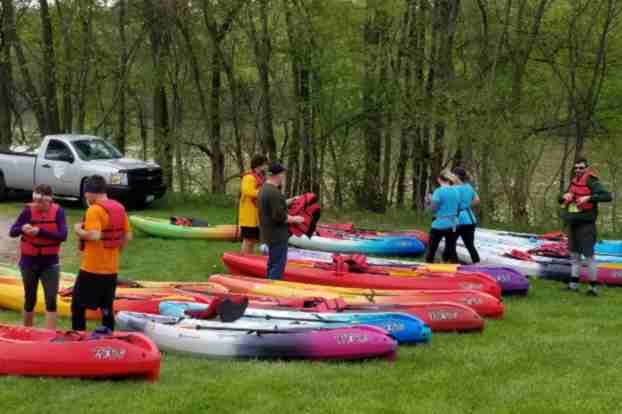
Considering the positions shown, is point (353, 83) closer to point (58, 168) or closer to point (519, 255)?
point (58, 168)

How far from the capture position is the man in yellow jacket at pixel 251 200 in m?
10.6

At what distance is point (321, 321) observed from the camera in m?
7.91

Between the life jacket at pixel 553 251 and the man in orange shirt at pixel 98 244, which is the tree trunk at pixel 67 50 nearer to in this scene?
the life jacket at pixel 553 251

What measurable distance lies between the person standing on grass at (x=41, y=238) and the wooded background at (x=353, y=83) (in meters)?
10.9

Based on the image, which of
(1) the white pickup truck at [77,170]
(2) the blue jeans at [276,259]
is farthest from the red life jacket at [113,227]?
(1) the white pickup truck at [77,170]

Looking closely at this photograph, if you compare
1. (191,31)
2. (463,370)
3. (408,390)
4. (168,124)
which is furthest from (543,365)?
(168,124)

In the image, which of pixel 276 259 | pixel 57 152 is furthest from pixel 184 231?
pixel 276 259

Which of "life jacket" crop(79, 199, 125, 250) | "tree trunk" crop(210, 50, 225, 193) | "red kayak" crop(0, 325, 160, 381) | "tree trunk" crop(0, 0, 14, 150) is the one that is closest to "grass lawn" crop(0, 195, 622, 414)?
"red kayak" crop(0, 325, 160, 381)

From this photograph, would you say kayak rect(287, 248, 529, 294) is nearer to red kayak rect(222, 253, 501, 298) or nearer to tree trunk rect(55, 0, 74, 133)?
red kayak rect(222, 253, 501, 298)

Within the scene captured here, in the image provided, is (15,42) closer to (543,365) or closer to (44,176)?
(44,176)

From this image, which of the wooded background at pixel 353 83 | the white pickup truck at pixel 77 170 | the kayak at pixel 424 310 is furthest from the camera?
the wooded background at pixel 353 83

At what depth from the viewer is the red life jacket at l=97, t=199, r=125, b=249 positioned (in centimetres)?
677

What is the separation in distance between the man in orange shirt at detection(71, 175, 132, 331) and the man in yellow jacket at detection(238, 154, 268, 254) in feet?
12.3

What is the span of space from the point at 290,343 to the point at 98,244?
1822mm
